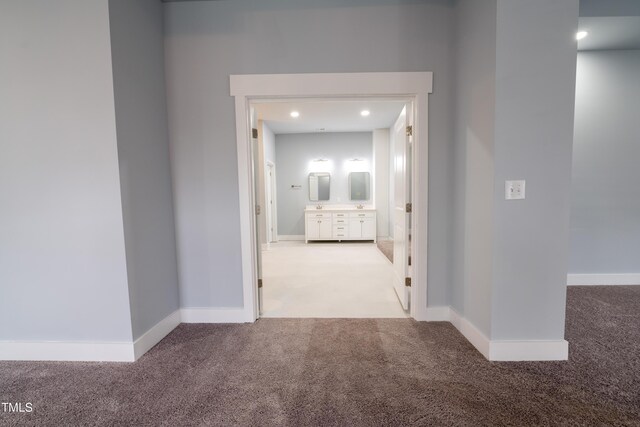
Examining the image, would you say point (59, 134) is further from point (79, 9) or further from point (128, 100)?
point (79, 9)

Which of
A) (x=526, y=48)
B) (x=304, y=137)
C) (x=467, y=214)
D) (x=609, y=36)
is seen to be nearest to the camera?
(x=526, y=48)

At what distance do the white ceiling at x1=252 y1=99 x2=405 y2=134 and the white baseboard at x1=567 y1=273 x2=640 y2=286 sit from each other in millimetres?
3285

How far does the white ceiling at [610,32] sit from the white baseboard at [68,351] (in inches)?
181

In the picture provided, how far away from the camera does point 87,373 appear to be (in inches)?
67.2

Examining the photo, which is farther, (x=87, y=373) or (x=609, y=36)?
(x=609, y=36)

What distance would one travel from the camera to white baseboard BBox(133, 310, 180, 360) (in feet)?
6.15

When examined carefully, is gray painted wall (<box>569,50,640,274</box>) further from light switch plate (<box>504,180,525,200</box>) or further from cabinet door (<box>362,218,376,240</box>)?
cabinet door (<box>362,218,376,240</box>)

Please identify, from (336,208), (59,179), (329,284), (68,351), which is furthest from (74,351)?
(336,208)

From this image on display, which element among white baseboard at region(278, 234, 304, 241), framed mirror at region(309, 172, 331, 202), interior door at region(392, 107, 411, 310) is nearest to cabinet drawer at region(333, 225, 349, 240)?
framed mirror at region(309, 172, 331, 202)

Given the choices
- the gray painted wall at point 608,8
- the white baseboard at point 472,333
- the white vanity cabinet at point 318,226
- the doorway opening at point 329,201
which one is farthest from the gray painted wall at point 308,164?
the white baseboard at point 472,333

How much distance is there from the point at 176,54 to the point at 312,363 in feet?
8.70

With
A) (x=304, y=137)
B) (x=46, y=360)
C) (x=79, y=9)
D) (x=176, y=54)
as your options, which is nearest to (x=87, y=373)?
(x=46, y=360)

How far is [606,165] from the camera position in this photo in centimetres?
303

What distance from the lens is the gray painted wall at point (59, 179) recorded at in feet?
5.63
